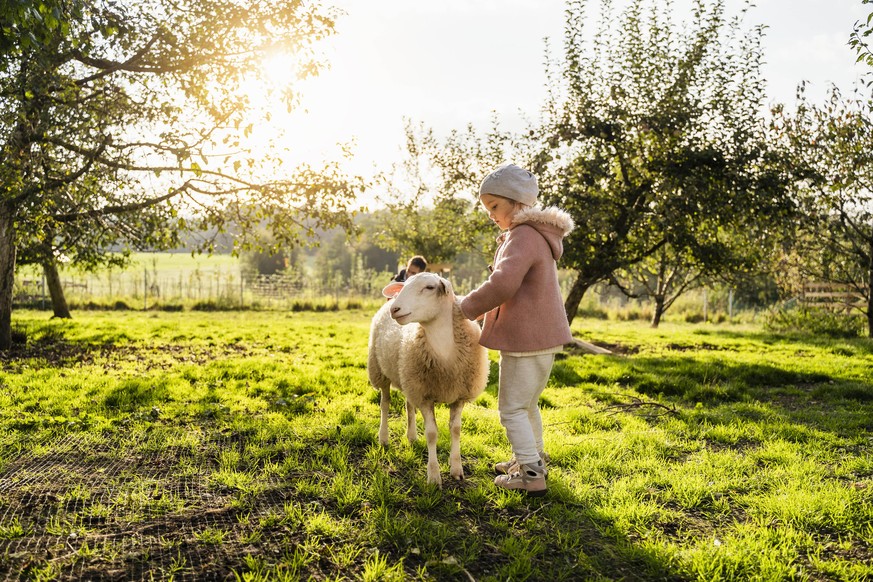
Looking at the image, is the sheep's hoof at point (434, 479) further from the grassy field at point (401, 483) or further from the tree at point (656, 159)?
the tree at point (656, 159)

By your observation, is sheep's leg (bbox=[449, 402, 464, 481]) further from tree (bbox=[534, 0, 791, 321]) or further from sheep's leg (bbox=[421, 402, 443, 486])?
tree (bbox=[534, 0, 791, 321])

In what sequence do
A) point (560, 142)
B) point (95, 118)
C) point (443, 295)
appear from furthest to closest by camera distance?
point (560, 142) → point (95, 118) → point (443, 295)

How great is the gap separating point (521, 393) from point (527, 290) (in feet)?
2.34

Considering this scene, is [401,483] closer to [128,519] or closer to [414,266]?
[128,519]

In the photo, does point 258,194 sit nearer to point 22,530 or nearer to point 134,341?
point 134,341

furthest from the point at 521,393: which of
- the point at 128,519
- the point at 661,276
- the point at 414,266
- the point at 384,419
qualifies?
the point at 661,276

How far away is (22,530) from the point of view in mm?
3230

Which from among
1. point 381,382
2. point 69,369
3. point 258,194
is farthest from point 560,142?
point 69,369

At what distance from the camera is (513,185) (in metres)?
3.95

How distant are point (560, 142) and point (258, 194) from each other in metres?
6.05

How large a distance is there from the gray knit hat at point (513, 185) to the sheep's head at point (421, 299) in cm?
74

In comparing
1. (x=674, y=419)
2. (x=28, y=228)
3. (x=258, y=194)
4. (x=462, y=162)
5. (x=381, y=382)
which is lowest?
(x=674, y=419)

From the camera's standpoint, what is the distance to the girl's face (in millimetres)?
4039

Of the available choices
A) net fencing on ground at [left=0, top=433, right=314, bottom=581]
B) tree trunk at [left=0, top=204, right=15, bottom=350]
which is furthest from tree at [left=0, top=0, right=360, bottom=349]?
net fencing on ground at [left=0, top=433, right=314, bottom=581]
